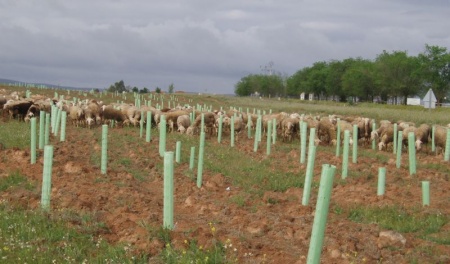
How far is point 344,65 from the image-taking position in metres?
110

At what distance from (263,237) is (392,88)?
7854 centimetres

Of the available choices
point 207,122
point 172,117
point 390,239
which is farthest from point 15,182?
point 207,122

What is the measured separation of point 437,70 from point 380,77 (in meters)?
8.74

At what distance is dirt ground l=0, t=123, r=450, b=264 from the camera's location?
7.38m

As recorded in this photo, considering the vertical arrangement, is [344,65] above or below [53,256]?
above

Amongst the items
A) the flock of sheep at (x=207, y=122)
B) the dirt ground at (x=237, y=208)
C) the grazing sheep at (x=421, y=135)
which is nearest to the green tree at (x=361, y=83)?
the flock of sheep at (x=207, y=122)

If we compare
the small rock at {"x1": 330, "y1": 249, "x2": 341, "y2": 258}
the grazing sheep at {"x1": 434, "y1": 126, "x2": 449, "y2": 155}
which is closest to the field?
the small rock at {"x1": 330, "y1": 249, "x2": 341, "y2": 258}

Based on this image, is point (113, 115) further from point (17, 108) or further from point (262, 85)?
point (262, 85)

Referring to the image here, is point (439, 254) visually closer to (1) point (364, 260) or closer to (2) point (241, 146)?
(1) point (364, 260)

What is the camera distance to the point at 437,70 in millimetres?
78250

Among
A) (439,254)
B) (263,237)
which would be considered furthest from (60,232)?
(439,254)

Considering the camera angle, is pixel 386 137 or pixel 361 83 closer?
pixel 386 137

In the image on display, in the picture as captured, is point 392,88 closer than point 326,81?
Yes

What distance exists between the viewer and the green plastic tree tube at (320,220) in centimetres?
579
